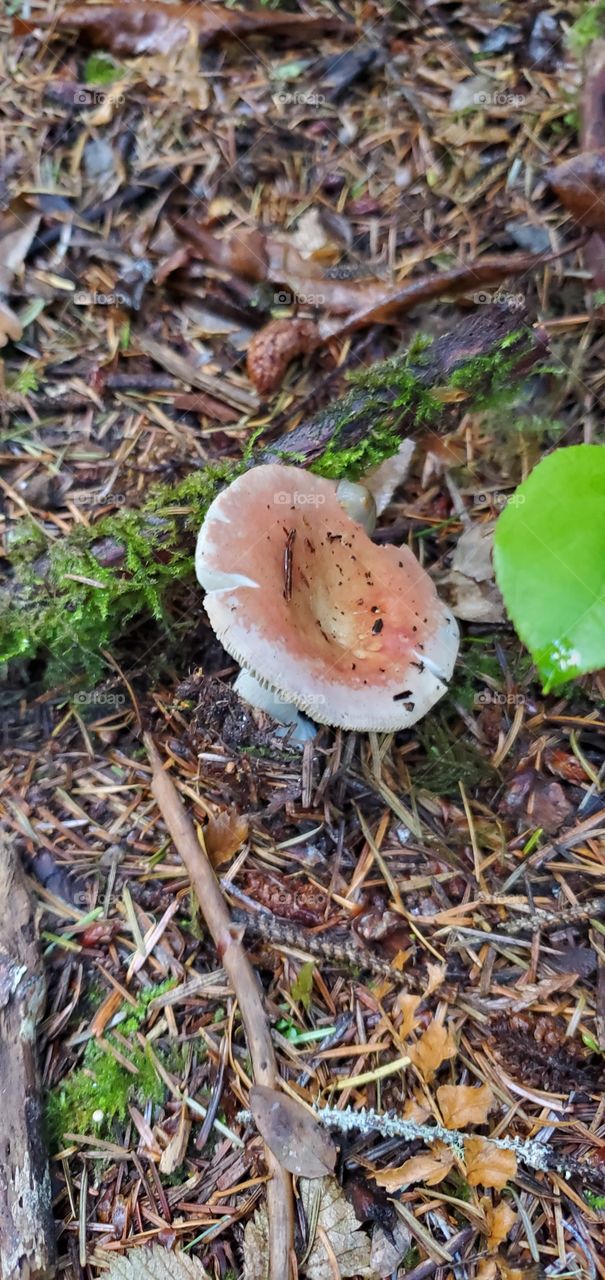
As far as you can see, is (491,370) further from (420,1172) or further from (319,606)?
(420,1172)

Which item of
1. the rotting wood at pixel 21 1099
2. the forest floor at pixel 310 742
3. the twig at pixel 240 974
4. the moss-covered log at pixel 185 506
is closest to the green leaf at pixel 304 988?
the forest floor at pixel 310 742

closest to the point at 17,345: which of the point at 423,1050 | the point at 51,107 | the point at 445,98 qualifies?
the point at 51,107

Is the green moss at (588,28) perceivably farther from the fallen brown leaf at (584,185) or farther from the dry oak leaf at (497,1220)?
the dry oak leaf at (497,1220)
